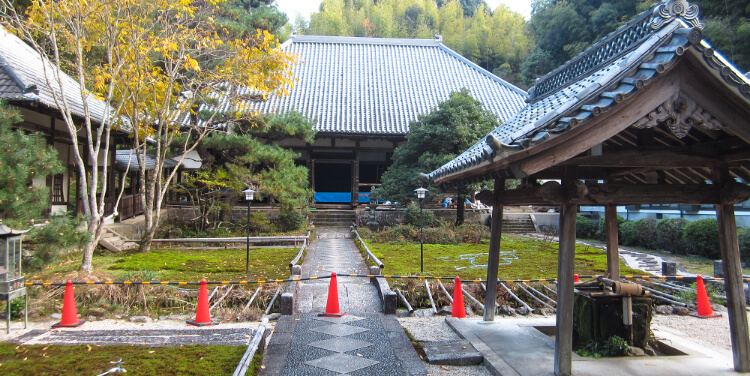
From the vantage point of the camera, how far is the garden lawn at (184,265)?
9.71m

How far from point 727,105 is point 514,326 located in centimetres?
367

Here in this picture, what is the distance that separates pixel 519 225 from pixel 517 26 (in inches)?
1150

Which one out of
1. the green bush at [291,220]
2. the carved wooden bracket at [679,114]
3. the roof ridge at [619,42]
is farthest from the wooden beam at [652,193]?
the green bush at [291,220]

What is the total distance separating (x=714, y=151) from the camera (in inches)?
175

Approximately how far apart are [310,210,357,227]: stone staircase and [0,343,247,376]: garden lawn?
1397 cm

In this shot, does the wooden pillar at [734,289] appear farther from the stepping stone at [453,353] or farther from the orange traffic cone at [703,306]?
the orange traffic cone at [703,306]

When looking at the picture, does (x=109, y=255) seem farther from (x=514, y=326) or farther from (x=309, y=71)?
(x=309, y=71)

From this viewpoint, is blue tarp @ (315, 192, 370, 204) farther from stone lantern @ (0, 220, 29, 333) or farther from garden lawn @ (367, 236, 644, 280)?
stone lantern @ (0, 220, 29, 333)

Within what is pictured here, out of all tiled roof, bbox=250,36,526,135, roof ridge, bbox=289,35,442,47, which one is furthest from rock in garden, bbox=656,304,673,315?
roof ridge, bbox=289,35,442,47

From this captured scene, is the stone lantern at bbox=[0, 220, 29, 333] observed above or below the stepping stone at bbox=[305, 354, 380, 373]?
above

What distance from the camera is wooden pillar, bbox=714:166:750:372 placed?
14.0 ft

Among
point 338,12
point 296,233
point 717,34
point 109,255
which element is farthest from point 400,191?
point 338,12

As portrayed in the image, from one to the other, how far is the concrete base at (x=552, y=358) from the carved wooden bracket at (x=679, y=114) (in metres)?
2.33

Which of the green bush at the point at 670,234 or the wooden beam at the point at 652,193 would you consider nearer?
the wooden beam at the point at 652,193
